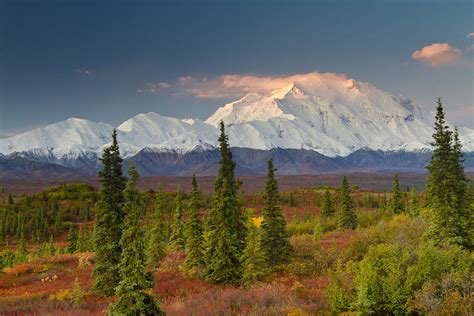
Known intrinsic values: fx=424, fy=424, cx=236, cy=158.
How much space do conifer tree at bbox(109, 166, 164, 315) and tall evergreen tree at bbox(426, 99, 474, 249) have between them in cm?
1932

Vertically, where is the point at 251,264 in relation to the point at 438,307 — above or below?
below

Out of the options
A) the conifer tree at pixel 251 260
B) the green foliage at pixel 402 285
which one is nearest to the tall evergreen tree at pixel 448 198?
the conifer tree at pixel 251 260

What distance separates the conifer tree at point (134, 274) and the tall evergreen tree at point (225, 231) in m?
11.8

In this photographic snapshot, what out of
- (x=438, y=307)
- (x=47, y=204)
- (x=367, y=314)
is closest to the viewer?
(x=438, y=307)

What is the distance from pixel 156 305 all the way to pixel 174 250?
117ft

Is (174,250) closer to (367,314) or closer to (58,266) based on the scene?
(58,266)

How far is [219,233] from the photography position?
24.6m

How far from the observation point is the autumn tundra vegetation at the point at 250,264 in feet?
38.5

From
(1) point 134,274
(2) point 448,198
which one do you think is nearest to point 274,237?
(2) point 448,198

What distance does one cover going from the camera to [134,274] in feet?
38.3

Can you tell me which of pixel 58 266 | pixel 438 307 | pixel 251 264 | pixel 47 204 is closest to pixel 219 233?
pixel 251 264

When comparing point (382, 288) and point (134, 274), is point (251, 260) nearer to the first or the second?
point (382, 288)

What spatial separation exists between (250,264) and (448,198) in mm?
13464

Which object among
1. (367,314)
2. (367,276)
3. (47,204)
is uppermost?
(367,276)
